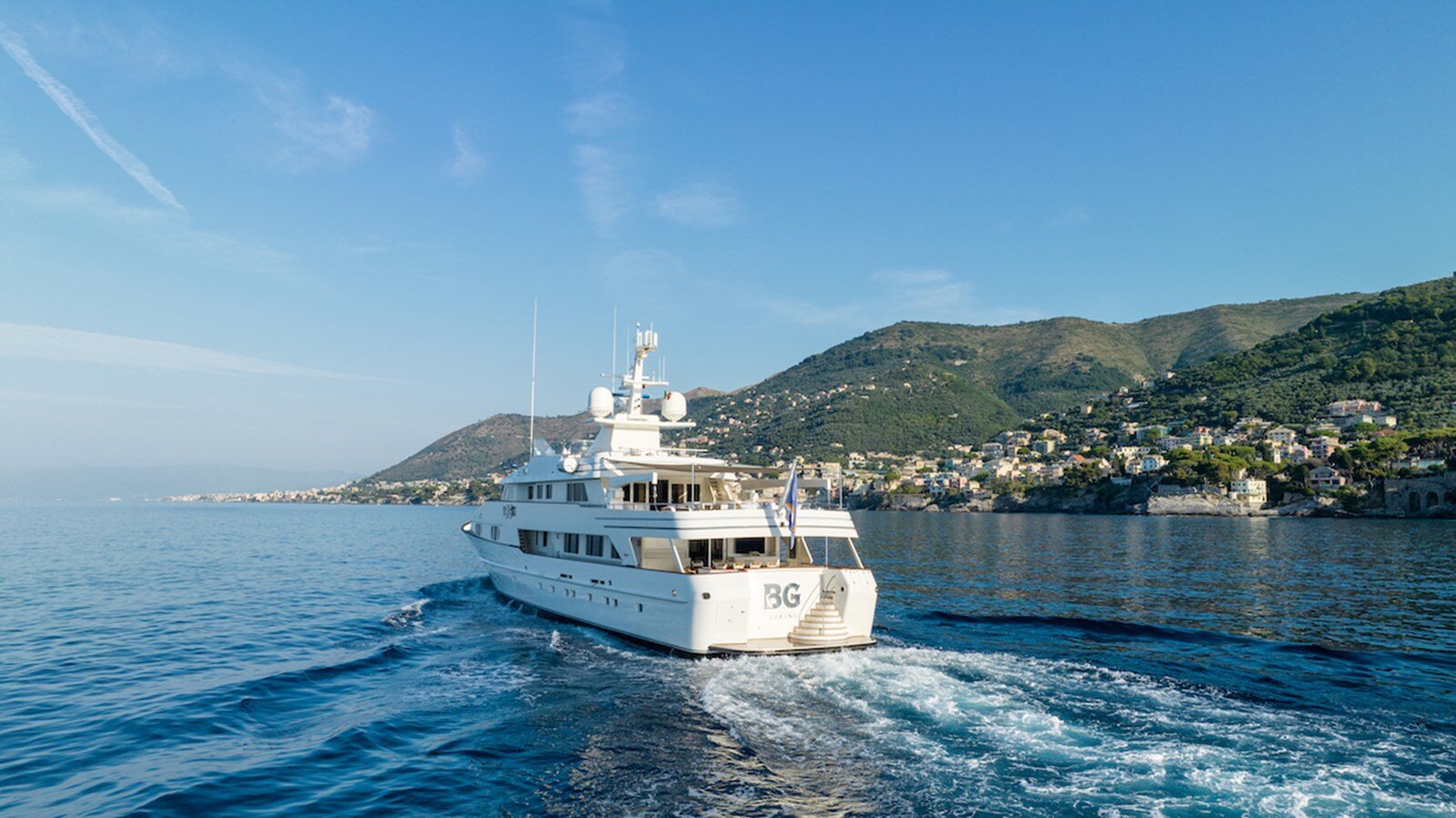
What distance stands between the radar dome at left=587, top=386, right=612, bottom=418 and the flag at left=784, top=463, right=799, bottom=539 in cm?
1070

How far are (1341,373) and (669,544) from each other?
17947 cm

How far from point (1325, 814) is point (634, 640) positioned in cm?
1593

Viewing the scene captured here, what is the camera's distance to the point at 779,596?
20.4 metres

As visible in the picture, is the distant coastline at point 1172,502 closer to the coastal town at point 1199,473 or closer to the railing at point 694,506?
the coastal town at point 1199,473

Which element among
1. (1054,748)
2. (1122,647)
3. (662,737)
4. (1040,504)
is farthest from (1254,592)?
(1040,504)

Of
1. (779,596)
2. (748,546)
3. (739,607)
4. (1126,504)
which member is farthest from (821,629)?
(1126,504)

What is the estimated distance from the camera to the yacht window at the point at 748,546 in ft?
80.4

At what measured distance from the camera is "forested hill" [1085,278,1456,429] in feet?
448

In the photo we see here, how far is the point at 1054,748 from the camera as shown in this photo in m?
12.9

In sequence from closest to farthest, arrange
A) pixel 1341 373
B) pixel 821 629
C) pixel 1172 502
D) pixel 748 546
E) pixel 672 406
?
pixel 821 629, pixel 748 546, pixel 672 406, pixel 1172 502, pixel 1341 373

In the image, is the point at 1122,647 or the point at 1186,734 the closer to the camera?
the point at 1186,734

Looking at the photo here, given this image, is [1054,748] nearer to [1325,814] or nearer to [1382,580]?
[1325,814]

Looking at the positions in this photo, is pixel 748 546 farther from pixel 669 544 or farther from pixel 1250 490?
pixel 1250 490

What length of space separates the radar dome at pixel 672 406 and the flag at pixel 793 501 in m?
9.33
